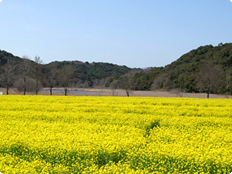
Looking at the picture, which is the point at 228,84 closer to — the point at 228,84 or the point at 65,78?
the point at 228,84

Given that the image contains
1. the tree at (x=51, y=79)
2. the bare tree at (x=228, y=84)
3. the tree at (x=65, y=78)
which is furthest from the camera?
the bare tree at (x=228, y=84)

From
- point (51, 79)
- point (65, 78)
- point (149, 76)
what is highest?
point (149, 76)

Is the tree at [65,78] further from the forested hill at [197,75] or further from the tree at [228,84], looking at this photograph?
the tree at [228,84]

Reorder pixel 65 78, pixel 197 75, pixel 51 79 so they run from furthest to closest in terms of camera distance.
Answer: pixel 197 75
pixel 51 79
pixel 65 78

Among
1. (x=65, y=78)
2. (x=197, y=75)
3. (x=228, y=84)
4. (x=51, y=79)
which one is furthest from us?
(x=197, y=75)

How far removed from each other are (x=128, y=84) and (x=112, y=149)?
3704 centimetres

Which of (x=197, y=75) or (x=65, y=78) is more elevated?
(x=197, y=75)

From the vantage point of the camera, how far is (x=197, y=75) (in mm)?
44625

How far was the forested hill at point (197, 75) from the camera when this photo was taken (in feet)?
132

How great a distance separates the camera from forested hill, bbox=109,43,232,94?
132 feet

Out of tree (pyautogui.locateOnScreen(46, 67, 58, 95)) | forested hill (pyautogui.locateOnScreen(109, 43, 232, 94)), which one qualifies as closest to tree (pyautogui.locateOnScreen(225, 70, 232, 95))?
forested hill (pyautogui.locateOnScreen(109, 43, 232, 94))

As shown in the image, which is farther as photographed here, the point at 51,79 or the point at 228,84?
the point at 228,84

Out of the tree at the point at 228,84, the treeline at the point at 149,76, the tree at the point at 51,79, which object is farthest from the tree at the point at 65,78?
the tree at the point at 228,84

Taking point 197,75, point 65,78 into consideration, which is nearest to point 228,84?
point 197,75
